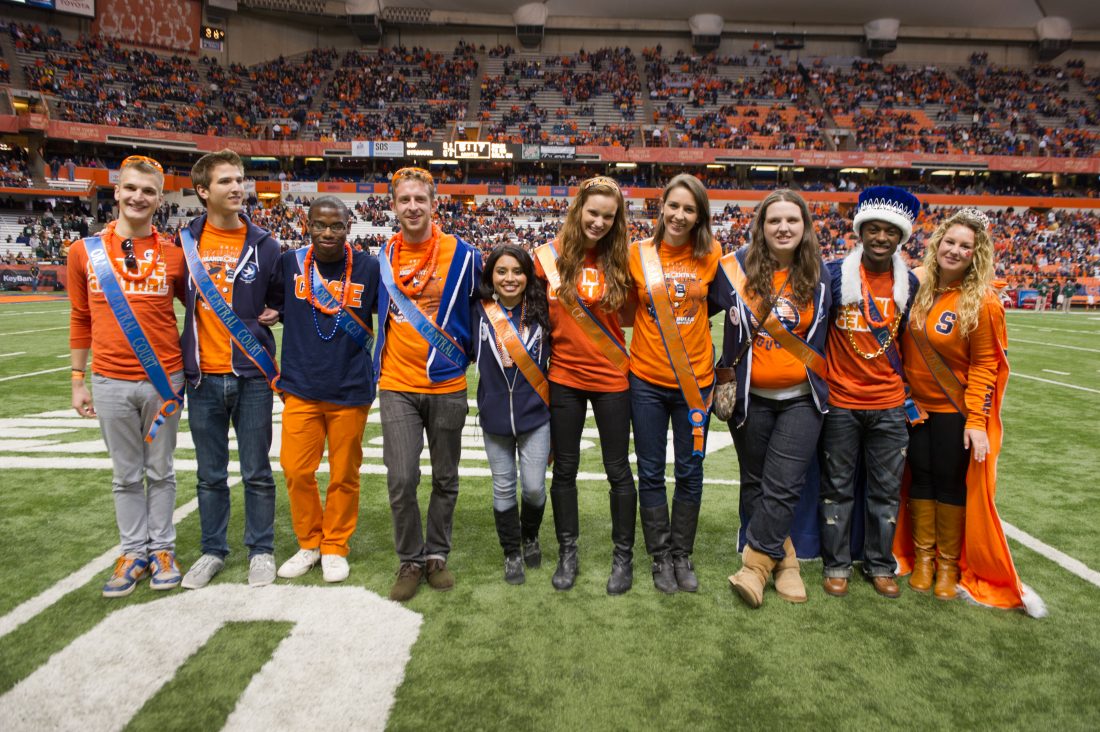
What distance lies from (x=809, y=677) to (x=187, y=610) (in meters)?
2.79

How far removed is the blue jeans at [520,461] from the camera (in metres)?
3.21

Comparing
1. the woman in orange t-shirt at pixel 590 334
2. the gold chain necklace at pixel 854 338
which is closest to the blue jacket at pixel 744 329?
the gold chain necklace at pixel 854 338

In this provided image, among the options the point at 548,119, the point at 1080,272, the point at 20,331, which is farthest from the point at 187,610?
the point at 548,119

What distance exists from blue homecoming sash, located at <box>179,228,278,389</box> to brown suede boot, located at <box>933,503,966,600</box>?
3.55 metres

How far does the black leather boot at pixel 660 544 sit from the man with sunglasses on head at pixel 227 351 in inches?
77.1

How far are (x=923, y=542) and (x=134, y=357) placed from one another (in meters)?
4.08

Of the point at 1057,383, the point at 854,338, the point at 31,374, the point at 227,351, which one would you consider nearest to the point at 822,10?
the point at 1057,383

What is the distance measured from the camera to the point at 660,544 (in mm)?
3303

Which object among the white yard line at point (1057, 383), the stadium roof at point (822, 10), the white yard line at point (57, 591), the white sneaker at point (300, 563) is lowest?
the white yard line at point (57, 591)

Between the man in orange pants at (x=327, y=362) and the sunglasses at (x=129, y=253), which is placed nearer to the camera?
the sunglasses at (x=129, y=253)

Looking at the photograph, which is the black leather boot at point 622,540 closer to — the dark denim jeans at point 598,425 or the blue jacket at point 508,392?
the dark denim jeans at point 598,425

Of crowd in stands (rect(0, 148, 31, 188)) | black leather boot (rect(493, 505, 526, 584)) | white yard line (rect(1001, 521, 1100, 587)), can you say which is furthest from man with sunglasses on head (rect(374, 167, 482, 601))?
crowd in stands (rect(0, 148, 31, 188))

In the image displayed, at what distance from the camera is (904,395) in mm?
3219

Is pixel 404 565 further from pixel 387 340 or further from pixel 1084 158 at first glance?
pixel 1084 158
